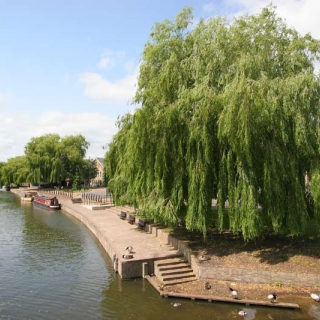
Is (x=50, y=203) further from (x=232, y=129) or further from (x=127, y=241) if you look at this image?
(x=232, y=129)

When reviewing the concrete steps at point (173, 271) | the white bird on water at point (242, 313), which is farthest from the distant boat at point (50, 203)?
the white bird on water at point (242, 313)

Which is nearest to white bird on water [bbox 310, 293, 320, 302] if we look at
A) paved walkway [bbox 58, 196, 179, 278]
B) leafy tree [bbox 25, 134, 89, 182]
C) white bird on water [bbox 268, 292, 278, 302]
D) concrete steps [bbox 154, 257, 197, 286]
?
white bird on water [bbox 268, 292, 278, 302]

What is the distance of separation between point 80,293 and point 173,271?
13.0 ft

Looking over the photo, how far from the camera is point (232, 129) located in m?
14.3

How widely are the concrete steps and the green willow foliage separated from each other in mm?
1686

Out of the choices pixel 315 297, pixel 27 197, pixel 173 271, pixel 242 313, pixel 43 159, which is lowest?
pixel 242 313

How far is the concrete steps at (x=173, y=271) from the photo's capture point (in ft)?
47.4

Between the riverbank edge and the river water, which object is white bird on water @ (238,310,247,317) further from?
the riverbank edge

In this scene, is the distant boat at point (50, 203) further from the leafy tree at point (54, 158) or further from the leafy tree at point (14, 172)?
the leafy tree at point (14, 172)

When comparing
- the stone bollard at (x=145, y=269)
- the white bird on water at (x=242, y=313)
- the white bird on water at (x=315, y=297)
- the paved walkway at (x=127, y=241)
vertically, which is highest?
the paved walkway at (x=127, y=241)

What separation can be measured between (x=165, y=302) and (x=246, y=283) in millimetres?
3477

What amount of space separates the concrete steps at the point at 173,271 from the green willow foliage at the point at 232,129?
169cm

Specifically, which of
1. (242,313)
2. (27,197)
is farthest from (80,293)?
(27,197)

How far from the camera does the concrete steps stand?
14446 millimetres
